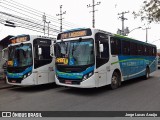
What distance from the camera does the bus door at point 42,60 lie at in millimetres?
10867

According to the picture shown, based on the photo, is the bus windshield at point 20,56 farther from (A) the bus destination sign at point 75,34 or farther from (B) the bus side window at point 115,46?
(B) the bus side window at point 115,46

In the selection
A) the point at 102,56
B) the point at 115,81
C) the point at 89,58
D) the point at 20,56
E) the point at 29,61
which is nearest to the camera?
the point at 89,58

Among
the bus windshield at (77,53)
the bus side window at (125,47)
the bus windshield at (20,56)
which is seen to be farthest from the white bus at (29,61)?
the bus side window at (125,47)

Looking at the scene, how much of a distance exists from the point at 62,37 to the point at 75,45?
1.10m

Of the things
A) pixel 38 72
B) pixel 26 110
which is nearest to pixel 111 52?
pixel 38 72

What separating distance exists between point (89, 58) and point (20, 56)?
4.02m

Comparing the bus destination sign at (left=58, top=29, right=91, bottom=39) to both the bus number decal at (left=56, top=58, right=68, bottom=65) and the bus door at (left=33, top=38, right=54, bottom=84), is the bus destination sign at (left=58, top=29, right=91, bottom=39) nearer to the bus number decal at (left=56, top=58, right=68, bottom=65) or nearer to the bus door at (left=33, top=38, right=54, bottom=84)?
the bus number decal at (left=56, top=58, right=68, bottom=65)

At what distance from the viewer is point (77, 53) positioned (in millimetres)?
9430

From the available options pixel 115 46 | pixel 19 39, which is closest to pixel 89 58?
pixel 115 46

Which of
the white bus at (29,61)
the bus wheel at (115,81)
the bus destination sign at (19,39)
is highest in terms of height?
the bus destination sign at (19,39)

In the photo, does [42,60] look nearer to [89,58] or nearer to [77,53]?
[77,53]

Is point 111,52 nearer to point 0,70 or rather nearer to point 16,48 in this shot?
point 16,48

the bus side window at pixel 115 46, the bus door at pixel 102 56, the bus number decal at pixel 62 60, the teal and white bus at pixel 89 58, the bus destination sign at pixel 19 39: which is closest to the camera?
the teal and white bus at pixel 89 58

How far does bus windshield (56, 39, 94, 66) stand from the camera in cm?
926
